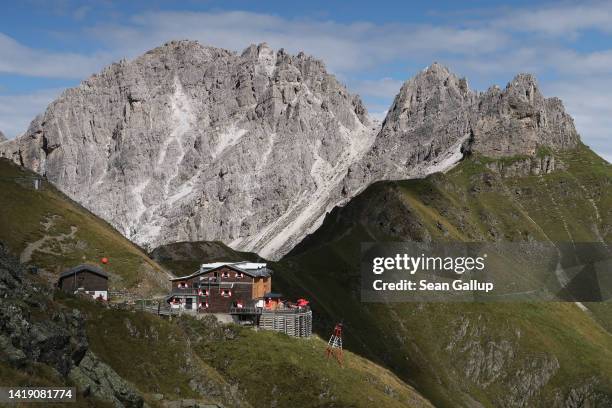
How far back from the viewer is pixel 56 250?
387 ft

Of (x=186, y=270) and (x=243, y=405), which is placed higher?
(x=186, y=270)

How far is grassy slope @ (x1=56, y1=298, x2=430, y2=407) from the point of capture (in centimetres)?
7319

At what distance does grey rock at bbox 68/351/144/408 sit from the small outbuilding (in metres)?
50.5

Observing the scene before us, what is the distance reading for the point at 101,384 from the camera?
153 ft

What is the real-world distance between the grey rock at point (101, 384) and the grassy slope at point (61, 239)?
63742 mm

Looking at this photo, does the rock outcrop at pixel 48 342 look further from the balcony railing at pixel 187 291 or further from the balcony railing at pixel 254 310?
the balcony railing at pixel 187 291

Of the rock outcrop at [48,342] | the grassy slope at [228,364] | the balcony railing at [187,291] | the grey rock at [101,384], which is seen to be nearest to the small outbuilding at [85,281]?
the balcony railing at [187,291]

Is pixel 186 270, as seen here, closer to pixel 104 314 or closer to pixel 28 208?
pixel 28 208

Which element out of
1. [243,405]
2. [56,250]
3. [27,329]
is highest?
[56,250]

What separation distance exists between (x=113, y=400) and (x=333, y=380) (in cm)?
5080

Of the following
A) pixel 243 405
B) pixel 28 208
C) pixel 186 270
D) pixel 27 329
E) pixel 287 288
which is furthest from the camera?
pixel 287 288

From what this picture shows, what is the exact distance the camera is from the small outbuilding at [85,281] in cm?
9838

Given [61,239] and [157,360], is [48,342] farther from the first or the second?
[61,239]

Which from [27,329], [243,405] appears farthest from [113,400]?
[243,405]
